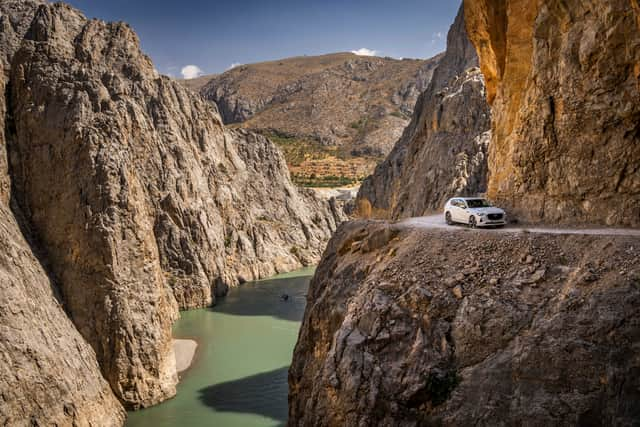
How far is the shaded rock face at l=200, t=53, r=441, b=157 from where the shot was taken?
130 m

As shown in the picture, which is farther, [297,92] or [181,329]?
[297,92]

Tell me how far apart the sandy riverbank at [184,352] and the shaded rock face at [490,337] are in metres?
15.3

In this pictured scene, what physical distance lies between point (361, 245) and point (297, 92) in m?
141

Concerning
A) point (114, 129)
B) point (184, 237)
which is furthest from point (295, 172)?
point (114, 129)

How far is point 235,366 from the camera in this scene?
27531 mm

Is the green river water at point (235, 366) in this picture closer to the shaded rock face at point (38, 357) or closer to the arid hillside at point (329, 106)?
the shaded rock face at point (38, 357)

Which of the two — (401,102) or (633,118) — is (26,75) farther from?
(401,102)

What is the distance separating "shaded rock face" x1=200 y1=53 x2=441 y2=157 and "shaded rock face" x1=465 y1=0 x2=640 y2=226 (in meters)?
106

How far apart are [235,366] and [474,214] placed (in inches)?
676

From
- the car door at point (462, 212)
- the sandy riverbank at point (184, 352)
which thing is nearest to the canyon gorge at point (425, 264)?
the car door at point (462, 212)

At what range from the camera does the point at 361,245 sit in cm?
1709

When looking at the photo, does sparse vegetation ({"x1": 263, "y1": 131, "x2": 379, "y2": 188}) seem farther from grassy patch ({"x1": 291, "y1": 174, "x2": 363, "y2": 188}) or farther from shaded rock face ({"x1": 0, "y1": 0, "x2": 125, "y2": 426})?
shaded rock face ({"x1": 0, "y1": 0, "x2": 125, "y2": 426})

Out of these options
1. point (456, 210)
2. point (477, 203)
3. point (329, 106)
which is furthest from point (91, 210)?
point (329, 106)

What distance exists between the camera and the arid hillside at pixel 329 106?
401 ft
